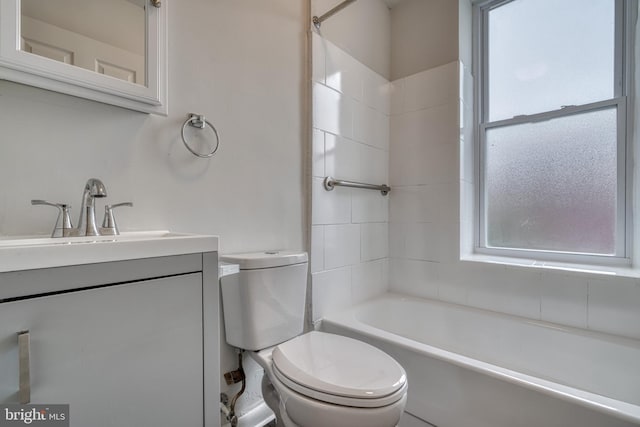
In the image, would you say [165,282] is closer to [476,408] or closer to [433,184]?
[476,408]

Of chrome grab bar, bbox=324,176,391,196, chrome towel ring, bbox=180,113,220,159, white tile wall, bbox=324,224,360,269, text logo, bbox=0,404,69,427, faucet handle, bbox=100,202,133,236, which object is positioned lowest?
text logo, bbox=0,404,69,427

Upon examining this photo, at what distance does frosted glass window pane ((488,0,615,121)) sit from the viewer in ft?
5.36

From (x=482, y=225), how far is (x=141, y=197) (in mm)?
1986

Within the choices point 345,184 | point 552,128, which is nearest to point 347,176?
point 345,184

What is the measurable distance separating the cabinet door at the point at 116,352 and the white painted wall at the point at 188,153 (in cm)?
45

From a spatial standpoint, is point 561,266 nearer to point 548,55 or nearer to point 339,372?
point 548,55

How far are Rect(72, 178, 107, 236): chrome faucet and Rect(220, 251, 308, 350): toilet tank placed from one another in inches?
18.4

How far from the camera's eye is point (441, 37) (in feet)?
6.43

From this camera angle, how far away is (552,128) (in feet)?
5.77

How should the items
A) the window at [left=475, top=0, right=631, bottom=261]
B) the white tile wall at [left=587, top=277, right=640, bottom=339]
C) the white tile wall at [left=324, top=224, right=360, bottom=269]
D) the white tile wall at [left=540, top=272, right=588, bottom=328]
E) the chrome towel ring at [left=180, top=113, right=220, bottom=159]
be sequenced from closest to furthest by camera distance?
the chrome towel ring at [left=180, top=113, right=220, bottom=159] < the white tile wall at [left=587, top=277, right=640, bottom=339] < the white tile wall at [left=540, top=272, right=588, bottom=328] < the window at [left=475, top=0, right=631, bottom=261] < the white tile wall at [left=324, top=224, right=360, bottom=269]

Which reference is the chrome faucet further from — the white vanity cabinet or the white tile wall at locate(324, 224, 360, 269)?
the white tile wall at locate(324, 224, 360, 269)

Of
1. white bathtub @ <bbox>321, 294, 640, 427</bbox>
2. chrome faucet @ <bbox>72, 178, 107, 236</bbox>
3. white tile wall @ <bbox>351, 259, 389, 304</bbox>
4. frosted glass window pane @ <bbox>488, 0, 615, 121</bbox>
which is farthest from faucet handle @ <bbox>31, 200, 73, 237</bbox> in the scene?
frosted glass window pane @ <bbox>488, 0, 615, 121</bbox>

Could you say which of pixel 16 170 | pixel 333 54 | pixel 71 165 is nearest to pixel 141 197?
pixel 71 165

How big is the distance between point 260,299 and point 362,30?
1.84m
